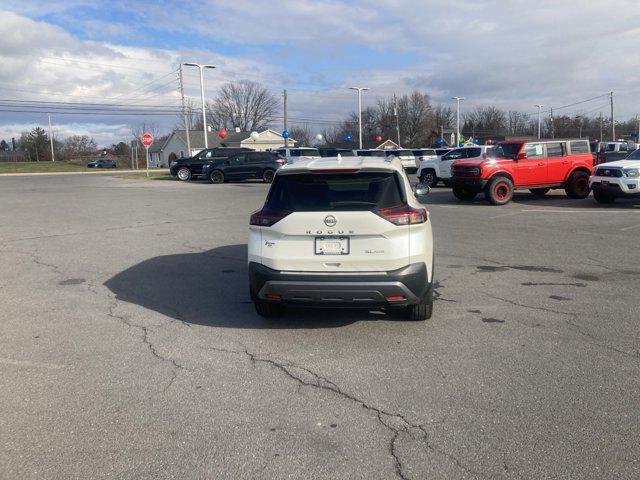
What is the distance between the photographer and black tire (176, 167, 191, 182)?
31.6 metres

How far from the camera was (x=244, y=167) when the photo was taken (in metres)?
29.4

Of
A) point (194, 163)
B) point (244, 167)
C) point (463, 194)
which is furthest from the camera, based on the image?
point (194, 163)

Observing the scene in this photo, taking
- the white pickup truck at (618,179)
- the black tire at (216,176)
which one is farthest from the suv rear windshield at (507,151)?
the black tire at (216,176)

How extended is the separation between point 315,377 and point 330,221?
141cm

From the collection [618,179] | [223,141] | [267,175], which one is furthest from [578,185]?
[223,141]

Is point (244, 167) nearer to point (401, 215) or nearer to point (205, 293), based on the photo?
point (205, 293)

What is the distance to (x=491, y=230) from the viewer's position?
38.5 feet

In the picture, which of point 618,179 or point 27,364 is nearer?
point 27,364

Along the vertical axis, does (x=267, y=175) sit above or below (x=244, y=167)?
below

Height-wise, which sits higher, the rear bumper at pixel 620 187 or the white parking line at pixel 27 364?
the rear bumper at pixel 620 187

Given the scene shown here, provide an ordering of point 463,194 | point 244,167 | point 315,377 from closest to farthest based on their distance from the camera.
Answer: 1. point 315,377
2. point 463,194
3. point 244,167

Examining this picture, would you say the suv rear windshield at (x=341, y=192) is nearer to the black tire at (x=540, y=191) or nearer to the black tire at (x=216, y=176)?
the black tire at (x=540, y=191)

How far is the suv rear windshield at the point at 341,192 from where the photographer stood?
498cm

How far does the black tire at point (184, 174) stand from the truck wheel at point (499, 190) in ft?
65.9
